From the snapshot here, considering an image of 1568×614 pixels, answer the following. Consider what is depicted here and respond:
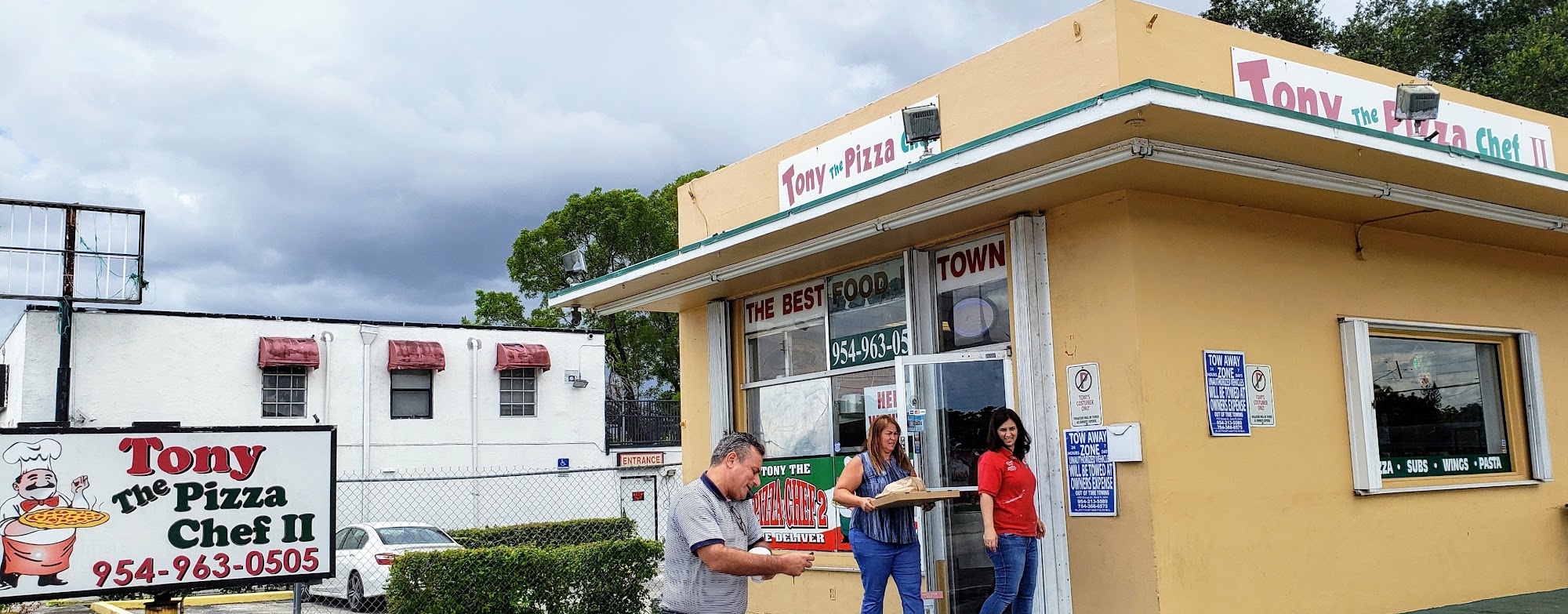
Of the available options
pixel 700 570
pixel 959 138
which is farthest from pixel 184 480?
pixel 959 138

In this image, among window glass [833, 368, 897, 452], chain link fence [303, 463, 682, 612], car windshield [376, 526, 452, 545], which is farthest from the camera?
chain link fence [303, 463, 682, 612]

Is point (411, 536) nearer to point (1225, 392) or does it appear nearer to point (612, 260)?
point (1225, 392)

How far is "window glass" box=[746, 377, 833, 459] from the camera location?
34.6 ft

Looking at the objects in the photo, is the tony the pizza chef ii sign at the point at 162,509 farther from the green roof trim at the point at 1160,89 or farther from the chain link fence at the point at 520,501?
the chain link fence at the point at 520,501

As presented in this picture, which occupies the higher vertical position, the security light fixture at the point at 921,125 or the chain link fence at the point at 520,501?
the security light fixture at the point at 921,125

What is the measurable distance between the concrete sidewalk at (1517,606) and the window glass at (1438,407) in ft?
3.39

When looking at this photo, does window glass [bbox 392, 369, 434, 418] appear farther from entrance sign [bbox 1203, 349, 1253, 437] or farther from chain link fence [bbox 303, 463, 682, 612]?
entrance sign [bbox 1203, 349, 1253, 437]

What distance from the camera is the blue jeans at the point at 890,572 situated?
7.56 meters

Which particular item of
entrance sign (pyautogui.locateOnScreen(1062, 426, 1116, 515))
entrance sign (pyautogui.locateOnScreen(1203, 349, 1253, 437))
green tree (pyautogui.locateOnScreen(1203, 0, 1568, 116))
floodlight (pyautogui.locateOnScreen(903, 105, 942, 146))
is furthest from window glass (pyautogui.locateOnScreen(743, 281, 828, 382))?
green tree (pyautogui.locateOnScreen(1203, 0, 1568, 116))

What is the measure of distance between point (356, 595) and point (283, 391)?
10.1 m

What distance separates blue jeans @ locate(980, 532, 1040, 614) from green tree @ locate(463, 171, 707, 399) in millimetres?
31033

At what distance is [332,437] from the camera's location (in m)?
7.87

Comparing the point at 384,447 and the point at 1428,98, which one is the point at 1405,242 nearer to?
the point at 1428,98

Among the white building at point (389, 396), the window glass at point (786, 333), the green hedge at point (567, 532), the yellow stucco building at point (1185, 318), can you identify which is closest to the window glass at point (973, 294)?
the yellow stucco building at point (1185, 318)
